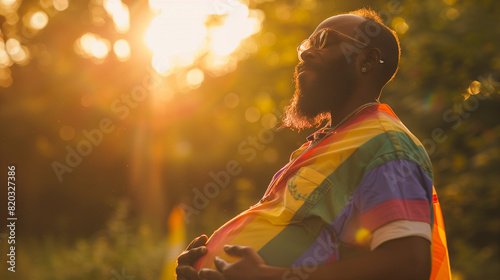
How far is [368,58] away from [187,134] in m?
11.7

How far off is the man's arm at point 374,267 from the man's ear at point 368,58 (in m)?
0.83

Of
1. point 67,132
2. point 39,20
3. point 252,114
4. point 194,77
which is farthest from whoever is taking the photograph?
point 194,77

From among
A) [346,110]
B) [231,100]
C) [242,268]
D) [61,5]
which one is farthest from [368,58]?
[61,5]

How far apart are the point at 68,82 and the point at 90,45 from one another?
1.69 m

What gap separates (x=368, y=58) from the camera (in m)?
2.14

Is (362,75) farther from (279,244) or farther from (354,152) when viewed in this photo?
(279,244)

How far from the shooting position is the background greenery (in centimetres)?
704

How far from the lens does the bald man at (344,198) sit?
1604 millimetres

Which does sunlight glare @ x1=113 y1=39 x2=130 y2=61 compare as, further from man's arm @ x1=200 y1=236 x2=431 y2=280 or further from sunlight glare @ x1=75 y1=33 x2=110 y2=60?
man's arm @ x1=200 y1=236 x2=431 y2=280

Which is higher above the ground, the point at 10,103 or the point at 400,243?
the point at 10,103

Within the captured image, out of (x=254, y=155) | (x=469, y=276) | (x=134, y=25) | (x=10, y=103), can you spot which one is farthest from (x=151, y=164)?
(x=469, y=276)

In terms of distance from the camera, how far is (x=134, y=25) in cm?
886

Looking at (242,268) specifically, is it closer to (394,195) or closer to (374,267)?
(374,267)

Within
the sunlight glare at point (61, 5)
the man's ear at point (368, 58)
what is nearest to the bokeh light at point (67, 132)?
the sunlight glare at point (61, 5)
